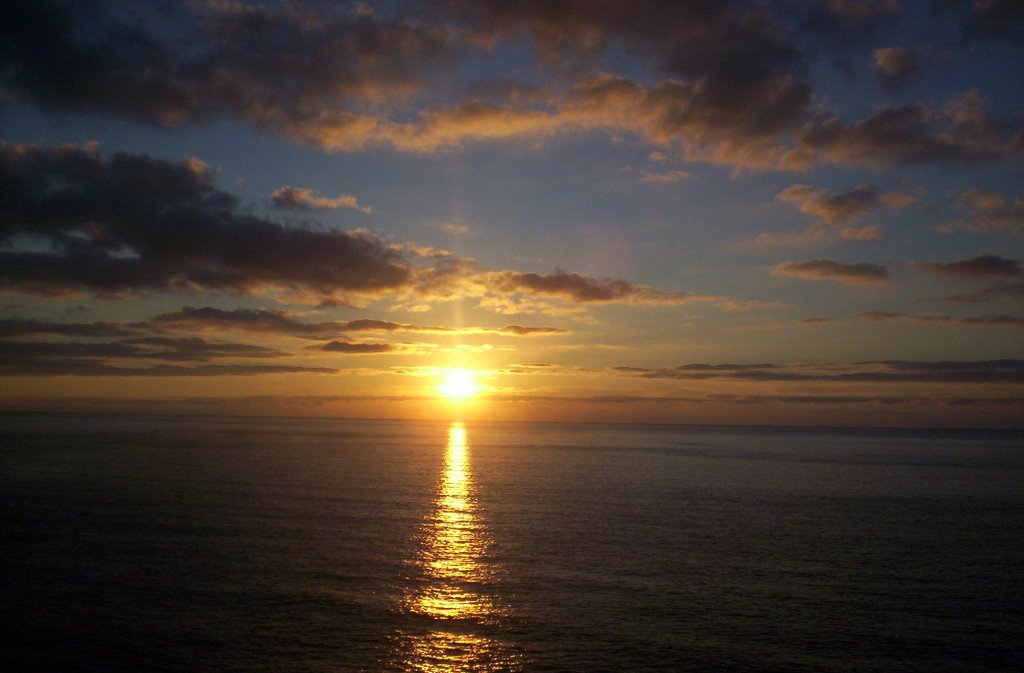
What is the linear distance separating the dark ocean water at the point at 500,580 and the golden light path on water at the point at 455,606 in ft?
0.49

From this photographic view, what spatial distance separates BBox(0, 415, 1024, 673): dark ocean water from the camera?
1164 inches

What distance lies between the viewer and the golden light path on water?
2888cm

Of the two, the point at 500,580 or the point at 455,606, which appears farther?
the point at 500,580

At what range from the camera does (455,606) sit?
36.1m

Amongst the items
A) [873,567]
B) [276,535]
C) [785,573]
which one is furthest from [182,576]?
[873,567]

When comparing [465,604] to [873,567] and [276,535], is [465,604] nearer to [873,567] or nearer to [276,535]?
[276,535]

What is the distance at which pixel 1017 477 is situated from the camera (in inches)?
4611

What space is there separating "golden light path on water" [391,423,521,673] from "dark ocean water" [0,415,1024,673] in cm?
15

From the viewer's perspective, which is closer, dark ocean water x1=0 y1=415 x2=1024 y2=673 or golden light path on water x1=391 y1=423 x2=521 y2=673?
golden light path on water x1=391 y1=423 x2=521 y2=673

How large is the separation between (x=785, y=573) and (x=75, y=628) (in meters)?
38.5

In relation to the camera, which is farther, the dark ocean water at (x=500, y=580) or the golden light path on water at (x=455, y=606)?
the dark ocean water at (x=500, y=580)

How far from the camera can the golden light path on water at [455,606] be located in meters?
28.9

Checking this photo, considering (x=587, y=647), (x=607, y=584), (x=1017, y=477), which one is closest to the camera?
(x=587, y=647)

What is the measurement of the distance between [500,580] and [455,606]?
204 inches
